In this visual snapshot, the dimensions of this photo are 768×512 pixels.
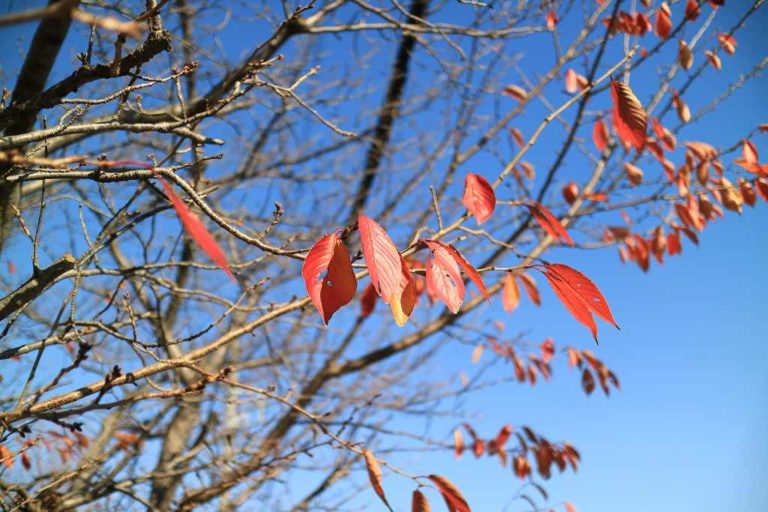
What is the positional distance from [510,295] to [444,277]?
170cm

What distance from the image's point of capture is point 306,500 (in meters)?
2.71

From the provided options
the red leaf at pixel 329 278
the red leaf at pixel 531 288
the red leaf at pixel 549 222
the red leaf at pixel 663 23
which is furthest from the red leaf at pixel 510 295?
the red leaf at pixel 329 278

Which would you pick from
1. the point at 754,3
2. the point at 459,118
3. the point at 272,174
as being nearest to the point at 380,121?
the point at 459,118

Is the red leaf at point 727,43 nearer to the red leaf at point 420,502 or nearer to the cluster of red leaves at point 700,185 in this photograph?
the cluster of red leaves at point 700,185

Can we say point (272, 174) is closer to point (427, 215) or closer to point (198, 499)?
point (427, 215)

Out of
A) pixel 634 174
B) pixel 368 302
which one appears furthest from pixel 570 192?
pixel 368 302

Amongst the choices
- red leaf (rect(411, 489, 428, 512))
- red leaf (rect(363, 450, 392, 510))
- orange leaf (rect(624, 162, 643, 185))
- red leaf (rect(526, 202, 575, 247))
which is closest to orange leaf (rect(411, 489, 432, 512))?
red leaf (rect(411, 489, 428, 512))

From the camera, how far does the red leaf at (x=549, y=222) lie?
1383 millimetres

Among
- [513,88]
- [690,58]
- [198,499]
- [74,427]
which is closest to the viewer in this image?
[74,427]

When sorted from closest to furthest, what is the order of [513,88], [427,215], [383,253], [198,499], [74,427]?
1. [383,253]
2. [74,427]
3. [198,499]
4. [513,88]
5. [427,215]

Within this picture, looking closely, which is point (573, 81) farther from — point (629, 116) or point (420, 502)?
point (420, 502)

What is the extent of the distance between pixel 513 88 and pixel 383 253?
8.71ft

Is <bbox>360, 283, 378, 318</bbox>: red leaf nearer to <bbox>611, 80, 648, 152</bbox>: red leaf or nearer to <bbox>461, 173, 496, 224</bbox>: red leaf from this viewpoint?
<bbox>461, 173, 496, 224</bbox>: red leaf

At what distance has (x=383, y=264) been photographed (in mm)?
798
